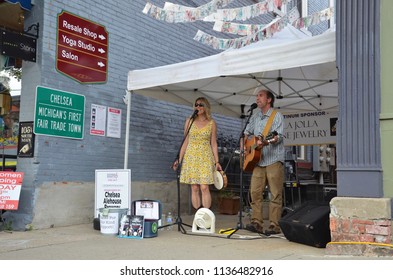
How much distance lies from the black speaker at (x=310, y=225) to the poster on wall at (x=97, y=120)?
3510mm

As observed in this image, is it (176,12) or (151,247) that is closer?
(151,247)

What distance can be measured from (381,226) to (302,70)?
11.1 ft

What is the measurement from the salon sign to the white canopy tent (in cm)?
191

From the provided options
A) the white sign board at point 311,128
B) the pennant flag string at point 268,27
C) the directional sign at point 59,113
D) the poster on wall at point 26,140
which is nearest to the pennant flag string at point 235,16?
the pennant flag string at point 268,27

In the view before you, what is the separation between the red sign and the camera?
674 cm

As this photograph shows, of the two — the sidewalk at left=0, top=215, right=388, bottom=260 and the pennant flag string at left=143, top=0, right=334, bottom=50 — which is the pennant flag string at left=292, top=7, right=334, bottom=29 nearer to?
the pennant flag string at left=143, top=0, right=334, bottom=50

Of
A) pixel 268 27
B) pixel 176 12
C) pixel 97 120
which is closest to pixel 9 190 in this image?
pixel 97 120

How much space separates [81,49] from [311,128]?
513cm

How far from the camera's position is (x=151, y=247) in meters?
5.06

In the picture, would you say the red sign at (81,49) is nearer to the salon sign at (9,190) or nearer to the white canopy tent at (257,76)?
A: the white canopy tent at (257,76)

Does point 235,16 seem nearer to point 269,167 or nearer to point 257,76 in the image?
point 257,76

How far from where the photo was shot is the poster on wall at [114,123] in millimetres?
7594

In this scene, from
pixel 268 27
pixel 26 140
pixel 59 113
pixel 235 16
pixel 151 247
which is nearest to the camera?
pixel 151 247

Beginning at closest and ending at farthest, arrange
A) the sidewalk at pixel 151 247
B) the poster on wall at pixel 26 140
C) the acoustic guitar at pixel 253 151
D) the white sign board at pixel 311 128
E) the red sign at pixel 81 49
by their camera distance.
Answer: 1. the sidewalk at pixel 151 247
2. the acoustic guitar at pixel 253 151
3. the poster on wall at pixel 26 140
4. the red sign at pixel 81 49
5. the white sign board at pixel 311 128
